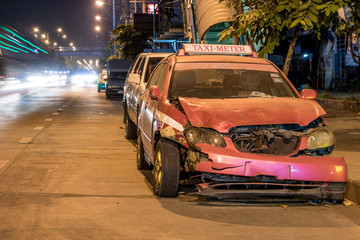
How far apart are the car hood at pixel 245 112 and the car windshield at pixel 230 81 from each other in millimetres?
730

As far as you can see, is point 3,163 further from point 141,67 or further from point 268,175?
point 268,175

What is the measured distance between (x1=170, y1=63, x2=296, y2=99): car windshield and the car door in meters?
0.43

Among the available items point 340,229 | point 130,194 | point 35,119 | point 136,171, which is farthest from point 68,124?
point 340,229

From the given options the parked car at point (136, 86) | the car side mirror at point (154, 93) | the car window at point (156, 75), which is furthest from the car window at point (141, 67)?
the car side mirror at point (154, 93)

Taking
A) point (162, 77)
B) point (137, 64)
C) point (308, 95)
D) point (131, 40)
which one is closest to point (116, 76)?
point (131, 40)

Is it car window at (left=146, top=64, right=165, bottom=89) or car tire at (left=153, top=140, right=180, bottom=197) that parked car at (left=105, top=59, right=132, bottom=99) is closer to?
car window at (left=146, top=64, right=165, bottom=89)

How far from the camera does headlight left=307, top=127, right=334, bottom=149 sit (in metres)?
7.02

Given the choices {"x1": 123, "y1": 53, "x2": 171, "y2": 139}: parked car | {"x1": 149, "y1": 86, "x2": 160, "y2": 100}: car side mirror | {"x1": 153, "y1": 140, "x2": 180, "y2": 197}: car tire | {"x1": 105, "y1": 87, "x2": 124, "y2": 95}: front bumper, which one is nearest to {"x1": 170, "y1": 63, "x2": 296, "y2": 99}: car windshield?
{"x1": 149, "y1": 86, "x2": 160, "y2": 100}: car side mirror

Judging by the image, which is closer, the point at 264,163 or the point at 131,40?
the point at 264,163

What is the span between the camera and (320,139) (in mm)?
7066

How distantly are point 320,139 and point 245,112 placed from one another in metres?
0.90

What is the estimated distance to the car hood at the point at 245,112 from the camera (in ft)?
22.8

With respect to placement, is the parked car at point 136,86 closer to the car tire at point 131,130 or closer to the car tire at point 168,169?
the car tire at point 131,130

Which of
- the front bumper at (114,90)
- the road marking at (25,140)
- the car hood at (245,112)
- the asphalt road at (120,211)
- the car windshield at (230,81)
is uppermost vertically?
the car windshield at (230,81)
